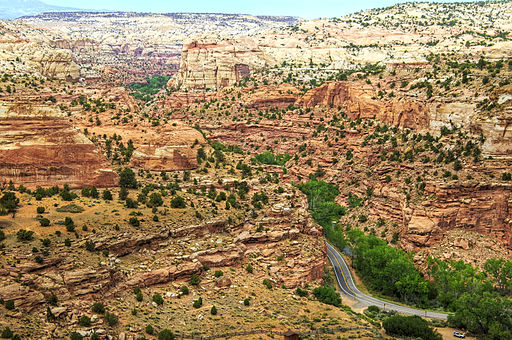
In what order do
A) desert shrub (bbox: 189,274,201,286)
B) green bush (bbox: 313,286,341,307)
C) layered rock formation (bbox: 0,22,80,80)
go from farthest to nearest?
layered rock formation (bbox: 0,22,80,80), green bush (bbox: 313,286,341,307), desert shrub (bbox: 189,274,201,286)

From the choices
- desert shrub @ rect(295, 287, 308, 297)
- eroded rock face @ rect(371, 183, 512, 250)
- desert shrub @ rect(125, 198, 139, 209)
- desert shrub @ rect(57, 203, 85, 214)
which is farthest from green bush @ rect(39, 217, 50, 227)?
eroded rock face @ rect(371, 183, 512, 250)

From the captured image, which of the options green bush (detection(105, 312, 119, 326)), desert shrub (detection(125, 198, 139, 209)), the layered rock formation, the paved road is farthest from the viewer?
the layered rock formation

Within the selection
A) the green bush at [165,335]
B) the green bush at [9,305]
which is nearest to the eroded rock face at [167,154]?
the green bush at [165,335]

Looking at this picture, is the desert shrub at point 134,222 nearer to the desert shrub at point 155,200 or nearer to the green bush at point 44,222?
the desert shrub at point 155,200

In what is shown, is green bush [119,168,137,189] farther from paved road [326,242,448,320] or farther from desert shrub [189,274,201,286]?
paved road [326,242,448,320]

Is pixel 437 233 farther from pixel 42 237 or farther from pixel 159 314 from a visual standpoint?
pixel 42 237

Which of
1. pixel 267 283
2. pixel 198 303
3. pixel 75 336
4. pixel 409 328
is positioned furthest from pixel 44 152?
pixel 409 328
